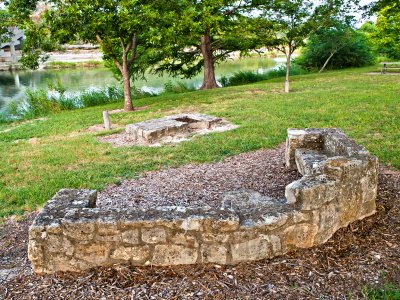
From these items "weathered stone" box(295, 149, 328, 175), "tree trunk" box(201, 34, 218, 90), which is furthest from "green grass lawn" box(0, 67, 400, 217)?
"tree trunk" box(201, 34, 218, 90)

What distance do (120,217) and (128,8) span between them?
10344 millimetres

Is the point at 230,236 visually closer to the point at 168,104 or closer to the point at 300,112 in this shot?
the point at 300,112

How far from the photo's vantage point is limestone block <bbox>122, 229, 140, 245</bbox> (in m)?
3.45

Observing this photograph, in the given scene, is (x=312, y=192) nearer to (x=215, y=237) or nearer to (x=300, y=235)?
(x=300, y=235)

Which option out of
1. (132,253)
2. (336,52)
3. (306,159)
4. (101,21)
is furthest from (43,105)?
(336,52)

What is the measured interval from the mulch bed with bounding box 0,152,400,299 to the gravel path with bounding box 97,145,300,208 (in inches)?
63.0

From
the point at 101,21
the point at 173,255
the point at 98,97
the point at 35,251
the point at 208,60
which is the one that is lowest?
the point at 173,255

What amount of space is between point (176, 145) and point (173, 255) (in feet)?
16.4

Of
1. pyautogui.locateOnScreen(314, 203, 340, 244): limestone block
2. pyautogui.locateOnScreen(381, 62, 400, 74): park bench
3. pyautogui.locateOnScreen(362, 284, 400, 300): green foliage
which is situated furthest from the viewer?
pyautogui.locateOnScreen(381, 62, 400, 74): park bench

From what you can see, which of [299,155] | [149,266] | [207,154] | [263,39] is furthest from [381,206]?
[263,39]

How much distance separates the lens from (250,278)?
3.33 meters

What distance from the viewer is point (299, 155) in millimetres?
5895

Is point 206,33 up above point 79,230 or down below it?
above

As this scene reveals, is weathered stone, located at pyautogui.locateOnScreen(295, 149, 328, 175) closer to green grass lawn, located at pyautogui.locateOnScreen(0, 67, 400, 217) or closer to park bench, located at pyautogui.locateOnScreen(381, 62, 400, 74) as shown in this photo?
green grass lawn, located at pyautogui.locateOnScreen(0, 67, 400, 217)
